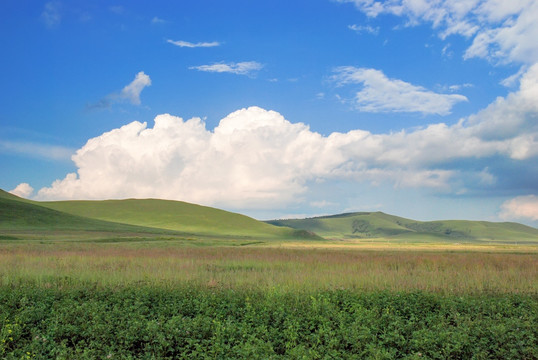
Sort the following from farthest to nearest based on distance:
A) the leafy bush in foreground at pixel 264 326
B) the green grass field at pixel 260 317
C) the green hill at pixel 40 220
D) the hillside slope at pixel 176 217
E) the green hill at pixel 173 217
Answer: the hillside slope at pixel 176 217
the green hill at pixel 173 217
the green hill at pixel 40 220
the green grass field at pixel 260 317
the leafy bush in foreground at pixel 264 326

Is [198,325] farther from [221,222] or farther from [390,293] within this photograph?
[221,222]

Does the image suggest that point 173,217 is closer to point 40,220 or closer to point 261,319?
point 40,220

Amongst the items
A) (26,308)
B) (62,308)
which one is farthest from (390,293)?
(26,308)

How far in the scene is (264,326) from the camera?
1083 centimetres

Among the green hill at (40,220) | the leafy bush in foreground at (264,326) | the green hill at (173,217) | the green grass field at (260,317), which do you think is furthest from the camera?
the green hill at (173,217)

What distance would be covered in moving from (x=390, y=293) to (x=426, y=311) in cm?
145

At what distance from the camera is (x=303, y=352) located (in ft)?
30.4

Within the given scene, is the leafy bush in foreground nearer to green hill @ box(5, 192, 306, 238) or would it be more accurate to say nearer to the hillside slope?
green hill @ box(5, 192, 306, 238)

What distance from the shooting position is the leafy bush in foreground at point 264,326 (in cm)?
975

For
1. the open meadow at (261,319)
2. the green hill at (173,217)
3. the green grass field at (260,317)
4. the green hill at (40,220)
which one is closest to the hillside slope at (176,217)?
the green hill at (173,217)

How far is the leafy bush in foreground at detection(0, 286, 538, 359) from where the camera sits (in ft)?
32.0

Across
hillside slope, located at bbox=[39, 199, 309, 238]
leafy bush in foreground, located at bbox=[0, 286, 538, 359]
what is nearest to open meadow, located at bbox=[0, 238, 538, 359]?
leafy bush in foreground, located at bbox=[0, 286, 538, 359]

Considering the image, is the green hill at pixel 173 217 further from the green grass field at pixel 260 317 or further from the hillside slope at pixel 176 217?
the green grass field at pixel 260 317

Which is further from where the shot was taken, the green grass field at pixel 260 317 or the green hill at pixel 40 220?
the green hill at pixel 40 220
